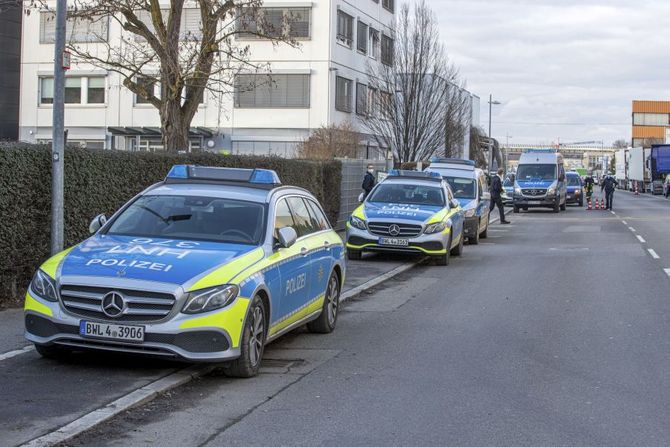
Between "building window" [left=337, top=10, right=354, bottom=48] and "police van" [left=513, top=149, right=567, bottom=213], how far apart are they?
34.0 feet

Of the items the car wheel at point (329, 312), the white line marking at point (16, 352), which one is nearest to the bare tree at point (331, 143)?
the car wheel at point (329, 312)

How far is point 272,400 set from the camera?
6879mm

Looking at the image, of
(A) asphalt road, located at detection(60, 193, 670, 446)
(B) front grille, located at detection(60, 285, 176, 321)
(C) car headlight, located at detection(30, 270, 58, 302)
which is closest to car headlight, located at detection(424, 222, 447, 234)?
(A) asphalt road, located at detection(60, 193, 670, 446)

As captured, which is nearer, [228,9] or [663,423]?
[663,423]

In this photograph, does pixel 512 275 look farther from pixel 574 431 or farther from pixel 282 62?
pixel 282 62

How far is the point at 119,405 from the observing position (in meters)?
6.40

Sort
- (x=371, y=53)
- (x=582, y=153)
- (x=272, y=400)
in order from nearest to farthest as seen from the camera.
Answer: (x=272, y=400)
(x=371, y=53)
(x=582, y=153)

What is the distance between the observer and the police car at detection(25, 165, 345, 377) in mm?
7039

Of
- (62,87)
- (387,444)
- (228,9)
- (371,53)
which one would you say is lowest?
(387,444)

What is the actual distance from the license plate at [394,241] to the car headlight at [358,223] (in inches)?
16.4

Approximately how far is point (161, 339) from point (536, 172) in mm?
37748

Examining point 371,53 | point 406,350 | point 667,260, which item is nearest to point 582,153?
point 371,53

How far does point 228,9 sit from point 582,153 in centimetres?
17464

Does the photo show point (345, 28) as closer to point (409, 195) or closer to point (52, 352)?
point (409, 195)
